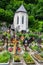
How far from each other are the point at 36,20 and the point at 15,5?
1046 centimetres

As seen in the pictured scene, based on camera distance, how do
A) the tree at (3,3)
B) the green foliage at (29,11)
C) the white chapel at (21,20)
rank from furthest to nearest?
the tree at (3,3)
the green foliage at (29,11)
the white chapel at (21,20)

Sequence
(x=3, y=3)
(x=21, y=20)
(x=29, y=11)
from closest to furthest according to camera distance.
Answer: 1. (x=21, y=20)
2. (x=29, y=11)
3. (x=3, y=3)

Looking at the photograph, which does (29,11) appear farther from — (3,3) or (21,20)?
(21,20)

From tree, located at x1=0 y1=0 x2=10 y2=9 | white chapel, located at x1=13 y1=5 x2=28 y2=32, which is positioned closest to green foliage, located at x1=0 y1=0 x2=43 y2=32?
tree, located at x1=0 y1=0 x2=10 y2=9

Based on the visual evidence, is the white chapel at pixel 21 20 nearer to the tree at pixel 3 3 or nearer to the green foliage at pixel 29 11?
the green foliage at pixel 29 11

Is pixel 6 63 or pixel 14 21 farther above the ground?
pixel 6 63

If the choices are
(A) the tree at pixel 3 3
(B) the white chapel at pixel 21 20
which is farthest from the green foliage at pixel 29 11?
(B) the white chapel at pixel 21 20

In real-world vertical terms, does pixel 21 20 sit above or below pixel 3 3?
below

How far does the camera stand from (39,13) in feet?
235

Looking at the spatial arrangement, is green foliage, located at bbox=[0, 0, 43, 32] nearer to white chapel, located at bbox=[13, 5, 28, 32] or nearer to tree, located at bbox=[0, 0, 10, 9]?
tree, located at bbox=[0, 0, 10, 9]

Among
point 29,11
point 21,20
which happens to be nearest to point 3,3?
point 29,11

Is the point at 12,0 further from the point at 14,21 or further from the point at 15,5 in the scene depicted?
the point at 14,21

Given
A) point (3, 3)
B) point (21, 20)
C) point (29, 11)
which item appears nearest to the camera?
point (21, 20)

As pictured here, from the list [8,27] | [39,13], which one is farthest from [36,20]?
[8,27]
